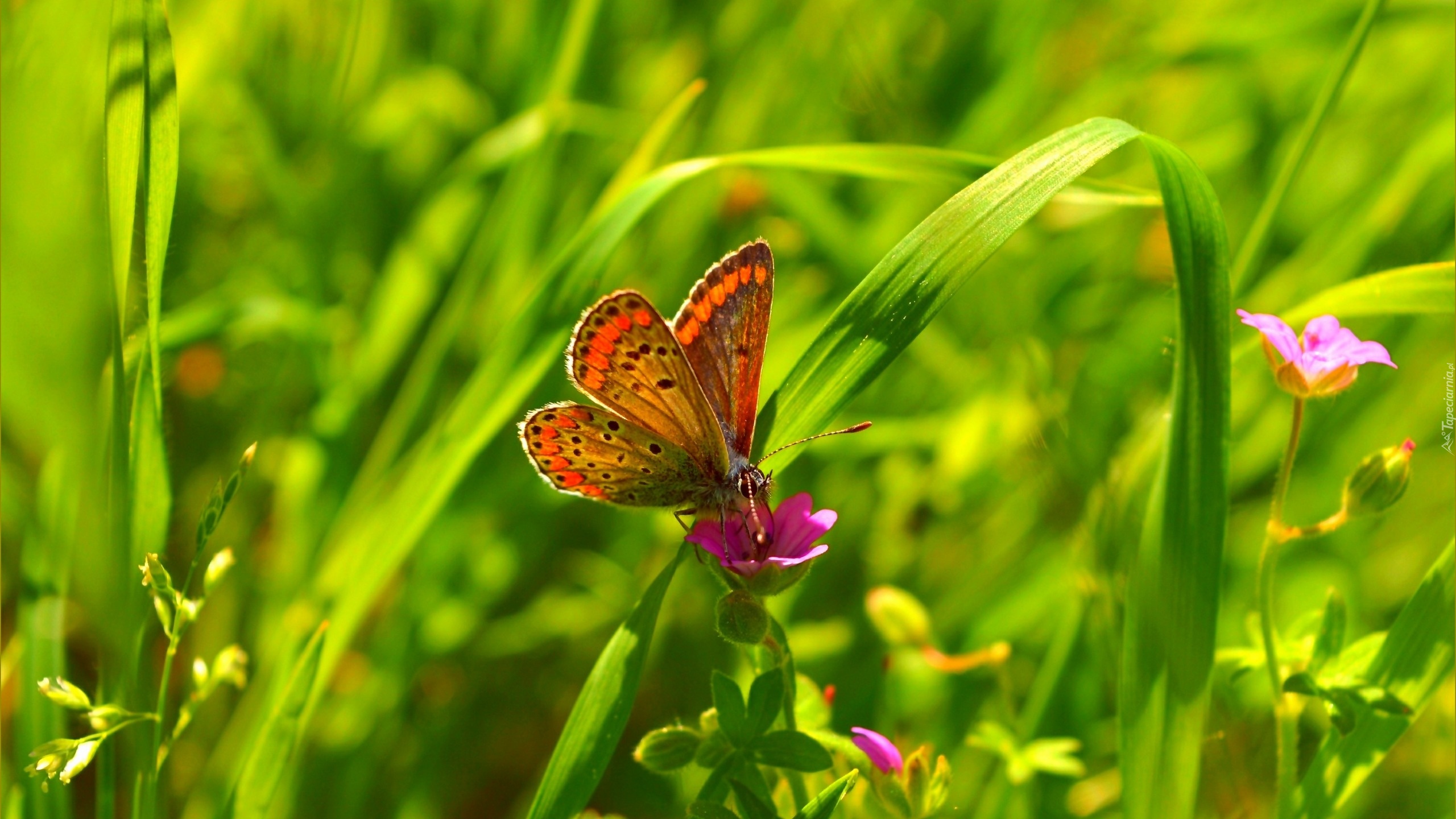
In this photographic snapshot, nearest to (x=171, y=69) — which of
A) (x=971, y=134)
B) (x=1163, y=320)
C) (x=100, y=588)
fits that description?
(x=100, y=588)

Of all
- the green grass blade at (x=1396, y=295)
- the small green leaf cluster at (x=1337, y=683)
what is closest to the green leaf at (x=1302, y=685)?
the small green leaf cluster at (x=1337, y=683)

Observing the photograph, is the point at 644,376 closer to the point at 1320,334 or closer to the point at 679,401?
the point at 679,401

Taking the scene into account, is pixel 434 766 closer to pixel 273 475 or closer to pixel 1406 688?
pixel 273 475

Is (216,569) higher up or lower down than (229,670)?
higher up

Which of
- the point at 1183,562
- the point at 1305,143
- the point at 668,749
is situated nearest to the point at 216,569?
the point at 668,749

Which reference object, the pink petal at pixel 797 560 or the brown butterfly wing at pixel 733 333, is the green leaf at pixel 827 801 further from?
the brown butterfly wing at pixel 733 333

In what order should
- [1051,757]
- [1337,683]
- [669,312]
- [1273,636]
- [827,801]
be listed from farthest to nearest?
[669,312] → [1051,757] → [1273,636] → [1337,683] → [827,801]

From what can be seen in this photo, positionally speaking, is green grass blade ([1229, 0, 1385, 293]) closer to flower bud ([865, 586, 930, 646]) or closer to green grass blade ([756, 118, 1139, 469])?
green grass blade ([756, 118, 1139, 469])
